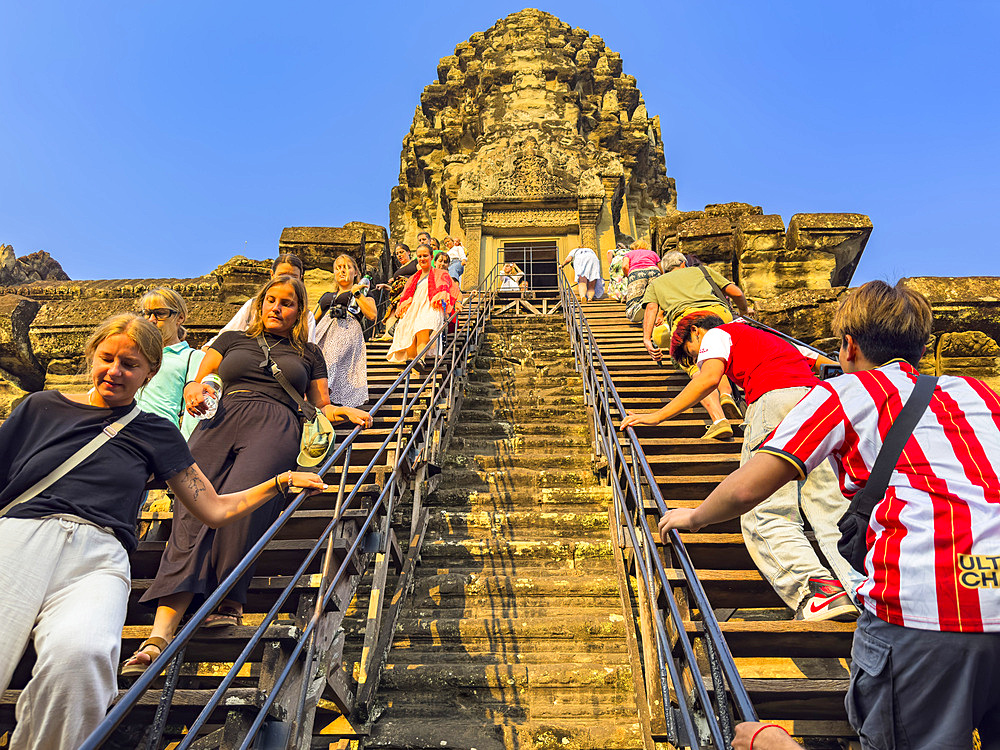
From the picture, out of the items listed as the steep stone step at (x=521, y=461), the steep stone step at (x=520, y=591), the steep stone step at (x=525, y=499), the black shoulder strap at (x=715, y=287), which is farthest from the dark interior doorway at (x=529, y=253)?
the steep stone step at (x=520, y=591)

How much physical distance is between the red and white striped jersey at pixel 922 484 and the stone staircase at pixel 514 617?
6.45 ft

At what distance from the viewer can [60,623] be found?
2057 millimetres

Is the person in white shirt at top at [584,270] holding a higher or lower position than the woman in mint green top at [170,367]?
higher

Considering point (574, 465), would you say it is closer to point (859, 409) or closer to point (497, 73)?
point (859, 409)

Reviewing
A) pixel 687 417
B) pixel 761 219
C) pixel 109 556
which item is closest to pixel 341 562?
pixel 109 556

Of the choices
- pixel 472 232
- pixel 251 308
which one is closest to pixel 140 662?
pixel 251 308

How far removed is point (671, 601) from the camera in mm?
2531

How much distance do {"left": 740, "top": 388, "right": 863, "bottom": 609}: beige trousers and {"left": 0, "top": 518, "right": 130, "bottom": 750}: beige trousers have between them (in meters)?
2.78

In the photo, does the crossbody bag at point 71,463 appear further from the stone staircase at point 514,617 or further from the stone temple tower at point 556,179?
the stone temple tower at point 556,179

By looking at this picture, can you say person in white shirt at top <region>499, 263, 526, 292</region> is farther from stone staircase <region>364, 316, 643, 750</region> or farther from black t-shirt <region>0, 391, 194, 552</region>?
black t-shirt <region>0, 391, 194, 552</region>

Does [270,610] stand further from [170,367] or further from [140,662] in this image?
[170,367]

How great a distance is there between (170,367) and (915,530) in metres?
3.92

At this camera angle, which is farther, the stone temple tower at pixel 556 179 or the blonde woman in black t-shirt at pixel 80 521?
the stone temple tower at pixel 556 179

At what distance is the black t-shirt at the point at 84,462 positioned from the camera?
225cm
